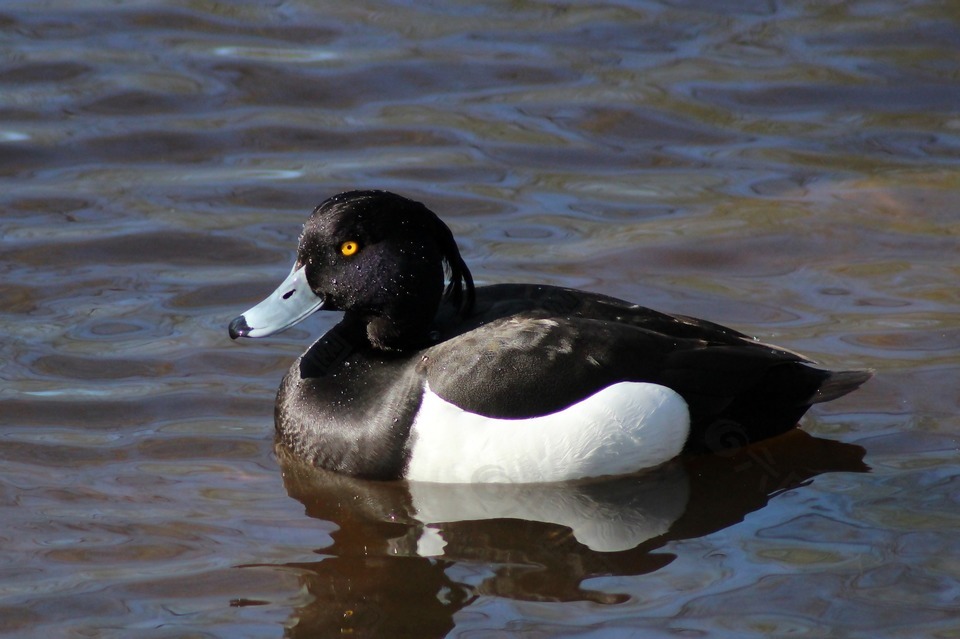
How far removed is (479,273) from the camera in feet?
22.7

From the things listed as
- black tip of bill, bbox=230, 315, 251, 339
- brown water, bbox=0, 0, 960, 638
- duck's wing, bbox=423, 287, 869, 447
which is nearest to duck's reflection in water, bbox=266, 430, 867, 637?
brown water, bbox=0, 0, 960, 638

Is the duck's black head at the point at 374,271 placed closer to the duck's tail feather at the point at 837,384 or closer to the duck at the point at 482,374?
the duck at the point at 482,374

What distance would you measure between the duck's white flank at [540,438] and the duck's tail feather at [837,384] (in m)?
0.60

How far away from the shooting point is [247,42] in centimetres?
959

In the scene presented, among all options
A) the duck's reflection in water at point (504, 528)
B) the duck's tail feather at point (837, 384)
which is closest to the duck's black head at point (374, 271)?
the duck's reflection in water at point (504, 528)

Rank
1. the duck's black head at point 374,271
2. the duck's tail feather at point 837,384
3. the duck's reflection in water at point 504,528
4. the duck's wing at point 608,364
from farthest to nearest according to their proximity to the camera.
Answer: the duck's tail feather at point 837,384 → the duck's black head at point 374,271 → the duck's wing at point 608,364 → the duck's reflection in water at point 504,528

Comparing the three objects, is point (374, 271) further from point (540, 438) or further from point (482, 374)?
point (540, 438)

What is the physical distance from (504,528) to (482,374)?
0.55m

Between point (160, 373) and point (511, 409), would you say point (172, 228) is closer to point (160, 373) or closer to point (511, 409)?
point (160, 373)

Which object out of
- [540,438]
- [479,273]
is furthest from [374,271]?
[479,273]

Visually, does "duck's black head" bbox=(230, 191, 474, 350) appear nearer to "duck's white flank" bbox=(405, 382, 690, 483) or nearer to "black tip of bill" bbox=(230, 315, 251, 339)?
"black tip of bill" bbox=(230, 315, 251, 339)

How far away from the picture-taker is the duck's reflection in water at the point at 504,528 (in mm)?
4418

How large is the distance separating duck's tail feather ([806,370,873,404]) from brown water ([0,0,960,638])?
9.2 inches

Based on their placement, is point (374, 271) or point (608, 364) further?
point (374, 271)
